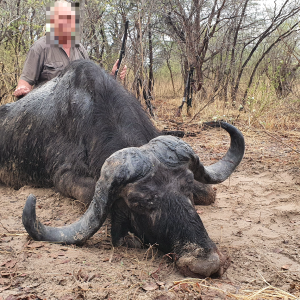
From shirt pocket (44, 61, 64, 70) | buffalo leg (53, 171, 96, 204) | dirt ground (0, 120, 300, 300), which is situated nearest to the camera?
dirt ground (0, 120, 300, 300)

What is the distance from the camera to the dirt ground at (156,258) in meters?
2.20

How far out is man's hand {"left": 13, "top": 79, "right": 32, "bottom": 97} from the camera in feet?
17.5

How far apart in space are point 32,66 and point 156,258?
394cm

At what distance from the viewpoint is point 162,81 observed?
695 inches

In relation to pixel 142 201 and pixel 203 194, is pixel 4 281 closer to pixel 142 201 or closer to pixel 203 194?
pixel 142 201

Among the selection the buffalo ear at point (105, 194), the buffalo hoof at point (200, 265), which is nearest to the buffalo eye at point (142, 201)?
the buffalo ear at point (105, 194)

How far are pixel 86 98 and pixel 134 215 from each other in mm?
1627

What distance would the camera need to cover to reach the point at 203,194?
4.06 m

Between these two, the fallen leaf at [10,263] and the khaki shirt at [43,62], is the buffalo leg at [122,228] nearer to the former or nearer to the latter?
the fallen leaf at [10,263]

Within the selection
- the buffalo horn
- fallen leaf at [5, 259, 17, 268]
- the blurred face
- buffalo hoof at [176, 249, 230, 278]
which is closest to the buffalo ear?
fallen leaf at [5, 259, 17, 268]

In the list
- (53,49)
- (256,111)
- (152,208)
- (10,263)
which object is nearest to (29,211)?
(10,263)

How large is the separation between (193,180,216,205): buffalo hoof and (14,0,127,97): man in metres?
2.86

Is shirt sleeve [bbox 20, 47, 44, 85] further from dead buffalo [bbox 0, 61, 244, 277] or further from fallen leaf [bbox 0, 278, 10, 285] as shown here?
fallen leaf [bbox 0, 278, 10, 285]

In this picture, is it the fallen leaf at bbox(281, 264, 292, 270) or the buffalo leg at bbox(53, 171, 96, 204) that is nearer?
the fallen leaf at bbox(281, 264, 292, 270)
